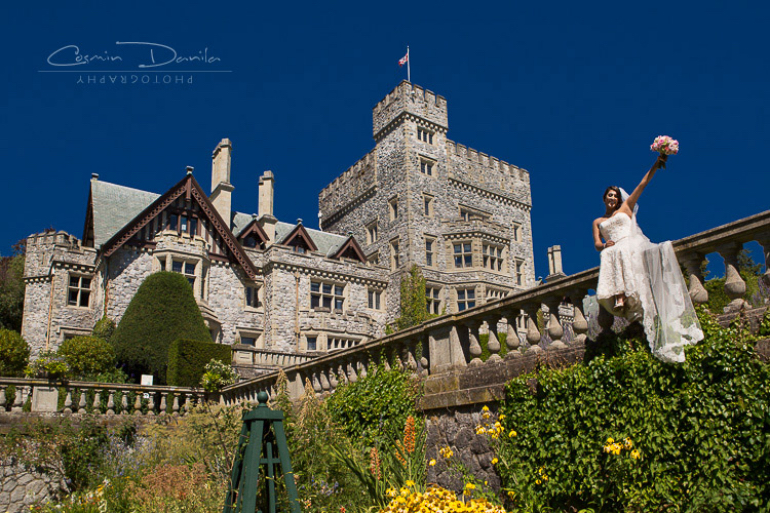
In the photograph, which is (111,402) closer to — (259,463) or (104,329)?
(104,329)

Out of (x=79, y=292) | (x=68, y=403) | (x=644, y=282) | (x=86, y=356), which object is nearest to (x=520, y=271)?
(x=79, y=292)

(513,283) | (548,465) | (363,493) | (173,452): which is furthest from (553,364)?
(513,283)

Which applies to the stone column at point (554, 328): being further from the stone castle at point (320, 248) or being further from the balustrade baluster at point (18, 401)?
the stone castle at point (320, 248)

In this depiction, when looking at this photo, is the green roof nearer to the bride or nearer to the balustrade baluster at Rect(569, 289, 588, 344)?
the balustrade baluster at Rect(569, 289, 588, 344)

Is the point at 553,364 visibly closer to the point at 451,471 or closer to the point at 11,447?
the point at 451,471

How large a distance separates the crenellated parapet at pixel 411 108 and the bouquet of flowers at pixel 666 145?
3176 centimetres

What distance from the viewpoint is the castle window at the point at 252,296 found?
3078cm

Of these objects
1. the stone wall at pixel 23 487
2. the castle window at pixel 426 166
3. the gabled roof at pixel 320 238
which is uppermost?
the castle window at pixel 426 166

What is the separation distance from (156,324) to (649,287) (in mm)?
21791

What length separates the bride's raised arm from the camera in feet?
17.7

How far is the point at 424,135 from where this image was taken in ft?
122

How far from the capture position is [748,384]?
4691mm

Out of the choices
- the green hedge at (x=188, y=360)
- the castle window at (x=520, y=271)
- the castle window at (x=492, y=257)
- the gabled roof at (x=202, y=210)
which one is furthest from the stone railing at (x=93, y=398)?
the castle window at (x=520, y=271)

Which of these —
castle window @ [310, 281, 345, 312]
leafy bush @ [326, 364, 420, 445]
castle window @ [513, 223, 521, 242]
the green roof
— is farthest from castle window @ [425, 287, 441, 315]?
leafy bush @ [326, 364, 420, 445]
